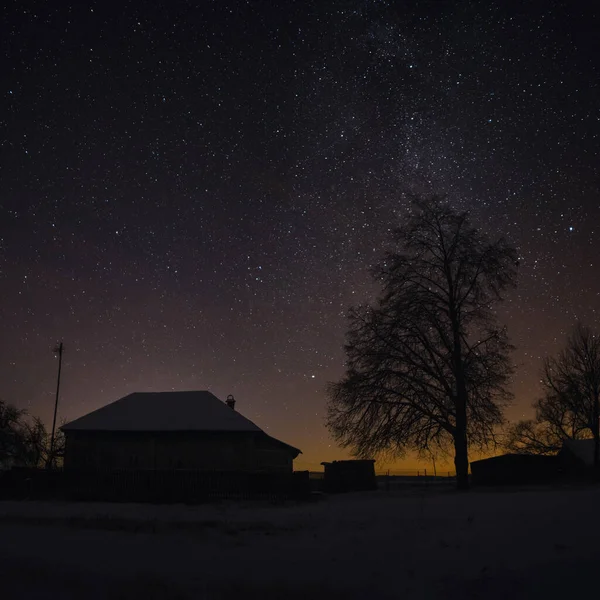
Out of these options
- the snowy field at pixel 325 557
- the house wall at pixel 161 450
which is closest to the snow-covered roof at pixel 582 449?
the house wall at pixel 161 450

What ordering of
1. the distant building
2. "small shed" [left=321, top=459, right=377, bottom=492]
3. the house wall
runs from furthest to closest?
the distant building → "small shed" [left=321, top=459, right=377, bottom=492] → the house wall

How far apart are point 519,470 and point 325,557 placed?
36765mm

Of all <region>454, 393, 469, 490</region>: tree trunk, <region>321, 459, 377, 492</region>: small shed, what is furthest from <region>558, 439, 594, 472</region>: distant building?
<region>454, 393, 469, 490</region>: tree trunk

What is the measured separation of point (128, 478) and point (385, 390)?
12.6 meters

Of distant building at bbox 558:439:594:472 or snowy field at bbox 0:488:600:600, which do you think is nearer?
snowy field at bbox 0:488:600:600

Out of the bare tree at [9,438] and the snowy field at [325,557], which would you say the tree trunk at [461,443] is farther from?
the bare tree at [9,438]

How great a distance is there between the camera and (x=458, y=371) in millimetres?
28625

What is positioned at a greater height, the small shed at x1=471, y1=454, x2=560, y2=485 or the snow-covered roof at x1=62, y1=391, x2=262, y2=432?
the snow-covered roof at x1=62, y1=391, x2=262, y2=432

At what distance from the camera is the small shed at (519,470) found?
139 ft

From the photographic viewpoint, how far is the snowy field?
8.34m

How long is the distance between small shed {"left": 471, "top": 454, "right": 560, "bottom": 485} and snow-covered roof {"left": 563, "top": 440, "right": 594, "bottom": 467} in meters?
11.4

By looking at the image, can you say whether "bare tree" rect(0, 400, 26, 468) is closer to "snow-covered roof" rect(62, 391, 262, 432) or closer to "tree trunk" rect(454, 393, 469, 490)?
"snow-covered roof" rect(62, 391, 262, 432)

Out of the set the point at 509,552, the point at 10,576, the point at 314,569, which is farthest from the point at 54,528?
the point at 509,552

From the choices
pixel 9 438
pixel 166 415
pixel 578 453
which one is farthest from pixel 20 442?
pixel 578 453
